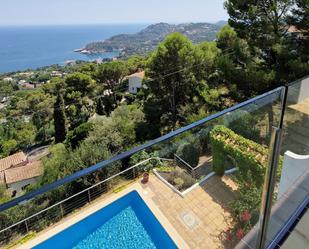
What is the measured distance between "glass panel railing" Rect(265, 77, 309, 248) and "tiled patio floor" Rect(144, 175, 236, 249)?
2.87 feet

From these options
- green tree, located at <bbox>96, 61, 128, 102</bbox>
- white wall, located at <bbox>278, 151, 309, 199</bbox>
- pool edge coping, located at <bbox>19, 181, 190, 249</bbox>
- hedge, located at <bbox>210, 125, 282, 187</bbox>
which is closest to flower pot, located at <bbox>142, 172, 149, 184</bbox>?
pool edge coping, located at <bbox>19, 181, 190, 249</bbox>

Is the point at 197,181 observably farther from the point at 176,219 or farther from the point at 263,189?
the point at 263,189

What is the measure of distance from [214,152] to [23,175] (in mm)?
13796

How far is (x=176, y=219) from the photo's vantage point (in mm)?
4168

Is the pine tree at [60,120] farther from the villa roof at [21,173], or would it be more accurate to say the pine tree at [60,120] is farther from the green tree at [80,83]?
the villa roof at [21,173]

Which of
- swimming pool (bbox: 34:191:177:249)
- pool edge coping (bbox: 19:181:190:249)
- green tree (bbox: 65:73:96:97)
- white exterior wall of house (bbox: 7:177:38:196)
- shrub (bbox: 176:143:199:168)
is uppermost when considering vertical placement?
shrub (bbox: 176:143:199:168)

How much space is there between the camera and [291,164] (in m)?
1.75

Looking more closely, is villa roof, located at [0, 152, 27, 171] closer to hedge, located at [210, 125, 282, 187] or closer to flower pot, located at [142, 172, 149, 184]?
flower pot, located at [142, 172, 149, 184]

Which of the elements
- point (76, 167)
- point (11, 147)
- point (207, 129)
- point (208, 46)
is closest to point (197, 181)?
point (207, 129)

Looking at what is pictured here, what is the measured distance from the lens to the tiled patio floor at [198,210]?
3201 mm

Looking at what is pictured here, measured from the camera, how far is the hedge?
1599 millimetres

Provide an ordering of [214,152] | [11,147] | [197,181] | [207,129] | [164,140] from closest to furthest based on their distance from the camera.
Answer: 1. [164,140]
2. [207,129]
3. [214,152]
4. [197,181]
5. [11,147]

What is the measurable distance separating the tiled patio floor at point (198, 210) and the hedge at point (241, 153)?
0.28 meters

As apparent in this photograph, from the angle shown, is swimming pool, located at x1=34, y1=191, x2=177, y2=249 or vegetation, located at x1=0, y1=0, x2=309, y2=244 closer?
vegetation, located at x1=0, y1=0, x2=309, y2=244
